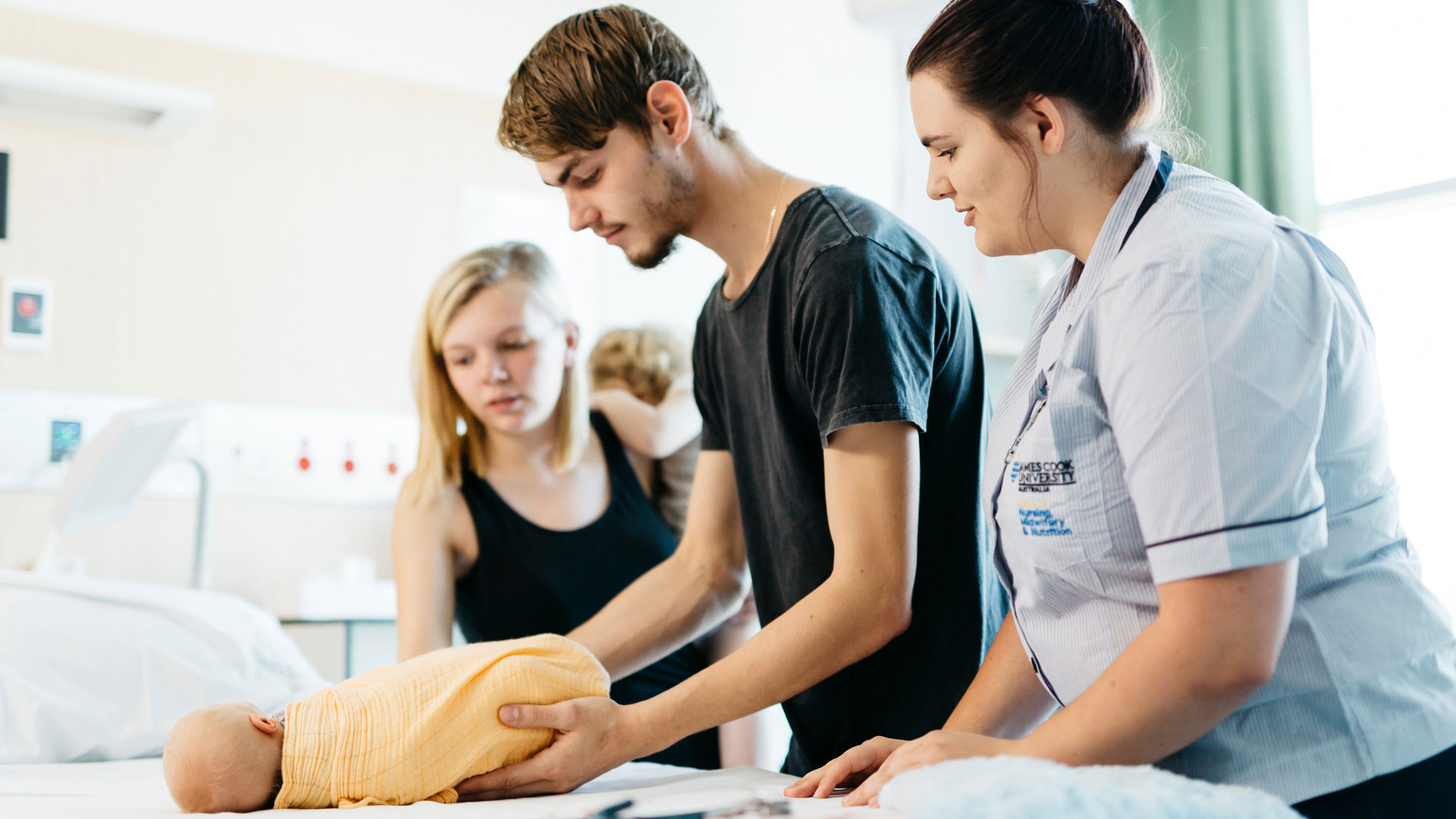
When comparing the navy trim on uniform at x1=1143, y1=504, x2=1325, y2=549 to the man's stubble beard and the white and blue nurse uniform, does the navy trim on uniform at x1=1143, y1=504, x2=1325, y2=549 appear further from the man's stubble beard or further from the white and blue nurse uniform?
the man's stubble beard

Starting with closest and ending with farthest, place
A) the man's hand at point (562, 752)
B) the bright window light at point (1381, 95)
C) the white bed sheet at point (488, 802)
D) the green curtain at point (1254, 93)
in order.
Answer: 1. the white bed sheet at point (488, 802)
2. the man's hand at point (562, 752)
3. the bright window light at point (1381, 95)
4. the green curtain at point (1254, 93)

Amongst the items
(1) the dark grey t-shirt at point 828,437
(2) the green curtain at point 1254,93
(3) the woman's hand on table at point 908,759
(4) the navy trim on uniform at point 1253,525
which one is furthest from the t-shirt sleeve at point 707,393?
(2) the green curtain at point 1254,93

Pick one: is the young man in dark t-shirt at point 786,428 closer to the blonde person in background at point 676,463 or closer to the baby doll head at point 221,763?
the baby doll head at point 221,763

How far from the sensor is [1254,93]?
301 cm

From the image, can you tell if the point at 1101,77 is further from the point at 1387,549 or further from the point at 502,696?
the point at 502,696

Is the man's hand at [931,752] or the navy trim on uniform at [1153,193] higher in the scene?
the navy trim on uniform at [1153,193]

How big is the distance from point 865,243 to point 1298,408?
0.56 m

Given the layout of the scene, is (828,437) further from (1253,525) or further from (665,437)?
(665,437)

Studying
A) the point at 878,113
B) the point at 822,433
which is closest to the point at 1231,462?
the point at 822,433

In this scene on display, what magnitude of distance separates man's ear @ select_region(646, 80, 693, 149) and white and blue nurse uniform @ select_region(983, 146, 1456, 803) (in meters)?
0.65

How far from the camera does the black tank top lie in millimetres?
1856

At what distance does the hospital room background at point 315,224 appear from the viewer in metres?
2.85

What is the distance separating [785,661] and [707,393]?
526 millimetres

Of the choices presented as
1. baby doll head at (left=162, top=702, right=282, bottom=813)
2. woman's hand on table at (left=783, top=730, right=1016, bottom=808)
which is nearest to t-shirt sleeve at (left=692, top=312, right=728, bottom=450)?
woman's hand on table at (left=783, top=730, right=1016, bottom=808)
